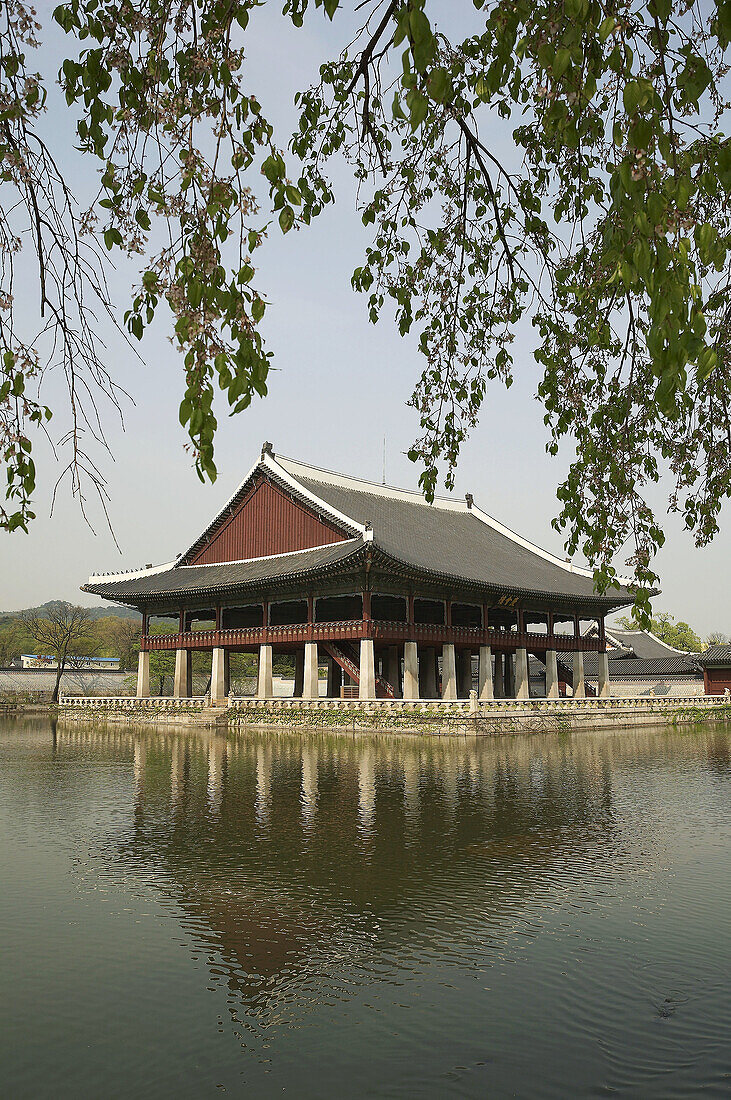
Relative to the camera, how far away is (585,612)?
48.3 metres

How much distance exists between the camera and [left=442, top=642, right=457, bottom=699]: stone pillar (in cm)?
3759

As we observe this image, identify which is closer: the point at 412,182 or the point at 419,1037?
the point at 419,1037

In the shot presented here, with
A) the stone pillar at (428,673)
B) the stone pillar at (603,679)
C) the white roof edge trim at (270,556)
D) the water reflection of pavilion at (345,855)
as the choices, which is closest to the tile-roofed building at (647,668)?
the stone pillar at (603,679)

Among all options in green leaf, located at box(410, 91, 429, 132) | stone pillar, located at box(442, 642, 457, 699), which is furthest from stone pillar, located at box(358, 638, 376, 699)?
green leaf, located at box(410, 91, 429, 132)

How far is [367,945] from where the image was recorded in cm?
694

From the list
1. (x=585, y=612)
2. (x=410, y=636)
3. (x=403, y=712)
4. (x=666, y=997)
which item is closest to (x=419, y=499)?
(x=585, y=612)

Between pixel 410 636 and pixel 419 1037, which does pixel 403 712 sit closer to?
pixel 410 636

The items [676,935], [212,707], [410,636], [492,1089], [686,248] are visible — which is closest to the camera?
[686,248]

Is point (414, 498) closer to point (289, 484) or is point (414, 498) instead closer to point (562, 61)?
point (289, 484)

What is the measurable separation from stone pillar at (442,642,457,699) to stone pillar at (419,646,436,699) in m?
6.35

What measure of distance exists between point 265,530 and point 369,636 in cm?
1164

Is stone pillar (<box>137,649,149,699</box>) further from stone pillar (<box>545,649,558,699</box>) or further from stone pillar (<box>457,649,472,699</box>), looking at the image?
stone pillar (<box>545,649,558,699</box>)

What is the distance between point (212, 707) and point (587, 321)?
34.8m

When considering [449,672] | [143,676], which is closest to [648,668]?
[449,672]
